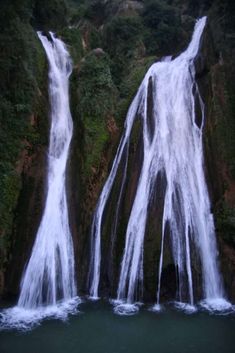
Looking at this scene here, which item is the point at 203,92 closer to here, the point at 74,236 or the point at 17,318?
the point at 74,236

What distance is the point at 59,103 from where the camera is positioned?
2053cm

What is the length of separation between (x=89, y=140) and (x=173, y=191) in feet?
14.4

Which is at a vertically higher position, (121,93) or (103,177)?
(121,93)

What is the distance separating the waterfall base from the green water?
12.3 inches

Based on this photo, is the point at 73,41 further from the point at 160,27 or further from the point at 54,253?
the point at 54,253

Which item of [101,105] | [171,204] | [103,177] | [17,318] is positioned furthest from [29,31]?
[17,318]

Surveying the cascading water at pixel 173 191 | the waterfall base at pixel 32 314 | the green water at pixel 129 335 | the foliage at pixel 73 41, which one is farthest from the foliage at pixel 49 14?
the green water at pixel 129 335

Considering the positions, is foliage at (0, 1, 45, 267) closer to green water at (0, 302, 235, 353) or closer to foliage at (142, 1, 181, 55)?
green water at (0, 302, 235, 353)

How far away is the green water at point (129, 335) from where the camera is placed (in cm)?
1246

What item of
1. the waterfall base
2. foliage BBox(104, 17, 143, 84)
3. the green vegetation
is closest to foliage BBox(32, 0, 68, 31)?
foliage BBox(104, 17, 143, 84)

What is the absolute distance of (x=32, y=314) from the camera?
1436 cm

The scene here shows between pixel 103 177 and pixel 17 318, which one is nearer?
pixel 17 318

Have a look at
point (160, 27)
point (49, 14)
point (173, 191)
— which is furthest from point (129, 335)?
point (160, 27)

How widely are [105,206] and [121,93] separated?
6437mm
